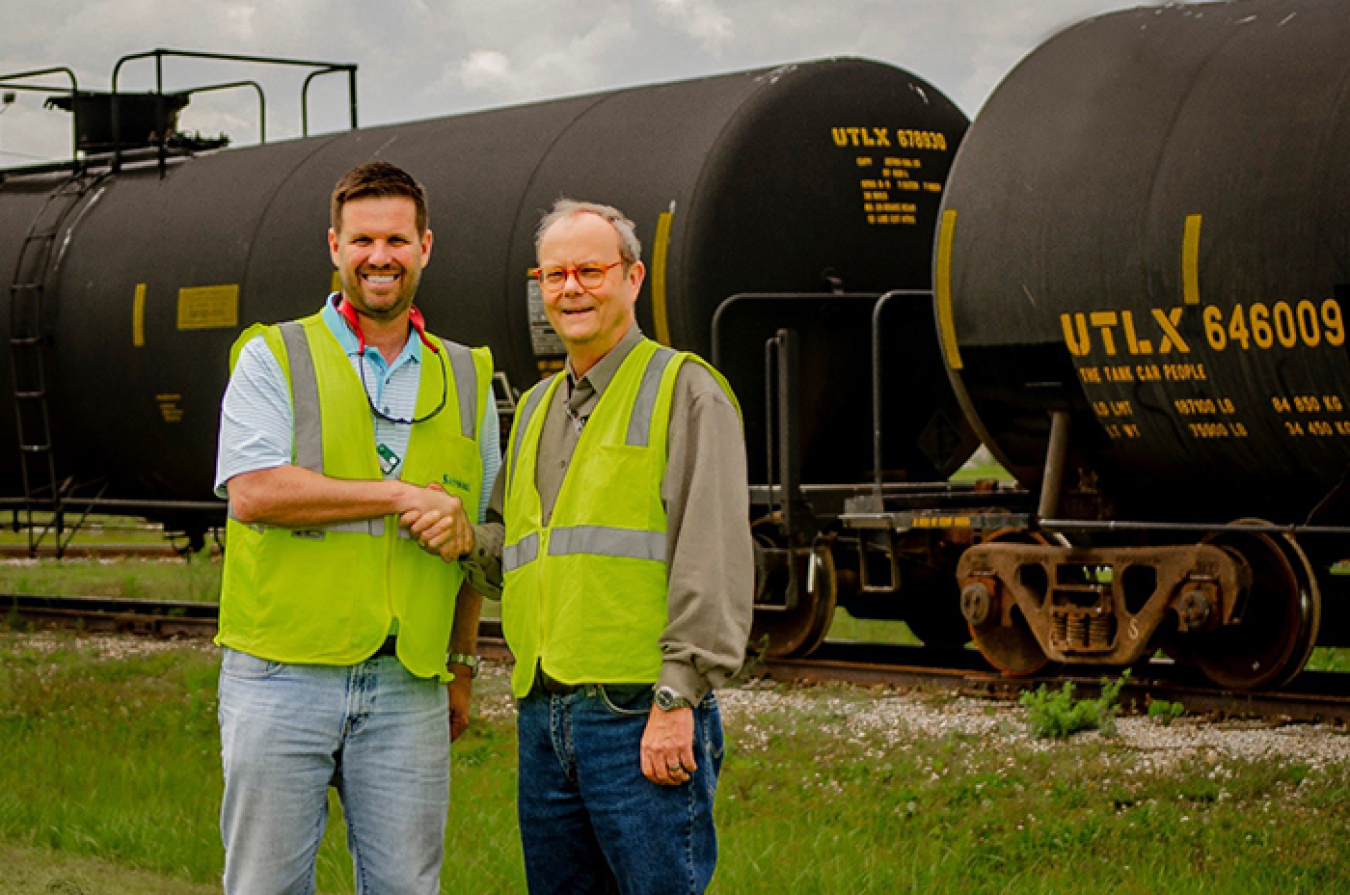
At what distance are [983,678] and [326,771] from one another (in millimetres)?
7001

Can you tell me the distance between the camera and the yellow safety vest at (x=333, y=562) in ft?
13.4

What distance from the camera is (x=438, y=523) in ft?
13.6

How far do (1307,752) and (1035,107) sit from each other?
343cm

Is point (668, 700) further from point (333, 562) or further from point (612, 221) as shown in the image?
point (612, 221)

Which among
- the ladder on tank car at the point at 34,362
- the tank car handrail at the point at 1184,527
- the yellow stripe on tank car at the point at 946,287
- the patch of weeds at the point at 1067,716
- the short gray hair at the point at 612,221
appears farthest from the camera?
the ladder on tank car at the point at 34,362

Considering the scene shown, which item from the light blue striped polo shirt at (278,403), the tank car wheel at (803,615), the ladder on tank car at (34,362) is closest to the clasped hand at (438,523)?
the light blue striped polo shirt at (278,403)

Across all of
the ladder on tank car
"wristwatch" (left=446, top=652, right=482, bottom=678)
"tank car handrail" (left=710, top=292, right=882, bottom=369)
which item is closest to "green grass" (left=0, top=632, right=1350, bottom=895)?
"wristwatch" (left=446, top=652, right=482, bottom=678)

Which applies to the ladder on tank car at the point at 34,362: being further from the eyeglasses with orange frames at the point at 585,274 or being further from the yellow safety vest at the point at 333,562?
the eyeglasses with orange frames at the point at 585,274

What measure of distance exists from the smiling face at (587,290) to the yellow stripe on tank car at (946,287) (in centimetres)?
608

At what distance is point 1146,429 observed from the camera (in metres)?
9.27

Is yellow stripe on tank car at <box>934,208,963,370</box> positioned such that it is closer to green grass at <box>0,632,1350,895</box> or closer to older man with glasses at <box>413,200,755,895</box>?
green grass at <box>0,632,1350,895</box>

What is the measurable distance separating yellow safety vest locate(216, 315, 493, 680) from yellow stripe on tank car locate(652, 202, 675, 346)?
A: 695 cm

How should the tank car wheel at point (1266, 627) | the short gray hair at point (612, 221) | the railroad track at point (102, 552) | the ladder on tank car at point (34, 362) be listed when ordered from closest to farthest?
the short gray hair at point (612, 221) → the tank car wheel at point (1266, 627) → the ladder on tank car at point (34, 362) → the railroad track at point (102, 552)

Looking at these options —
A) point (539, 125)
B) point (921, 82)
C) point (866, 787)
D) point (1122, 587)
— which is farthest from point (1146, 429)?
point (539, 125)
